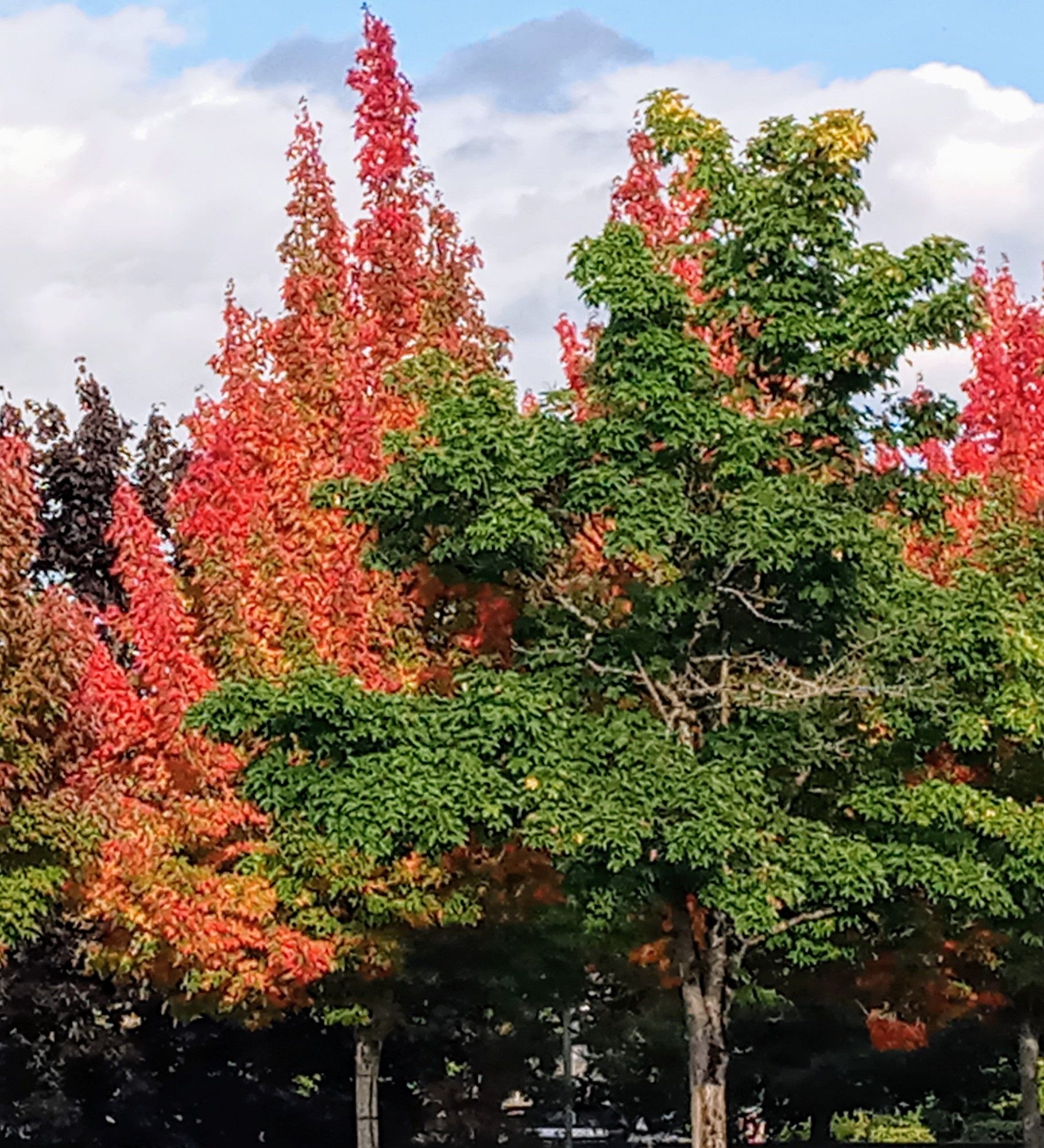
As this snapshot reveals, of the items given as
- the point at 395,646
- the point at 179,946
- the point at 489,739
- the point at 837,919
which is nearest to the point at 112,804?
the point at 179,946

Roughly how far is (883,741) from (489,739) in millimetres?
4809

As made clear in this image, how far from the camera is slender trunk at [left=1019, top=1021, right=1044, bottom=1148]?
2675 centimetres

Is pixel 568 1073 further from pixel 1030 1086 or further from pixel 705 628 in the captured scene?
pixel 705 628

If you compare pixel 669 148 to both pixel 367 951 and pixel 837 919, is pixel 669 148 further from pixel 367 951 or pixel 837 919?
pixel 367 951

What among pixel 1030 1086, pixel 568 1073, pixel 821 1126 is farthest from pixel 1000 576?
pixel 821 1126

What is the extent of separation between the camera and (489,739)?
18375 mm

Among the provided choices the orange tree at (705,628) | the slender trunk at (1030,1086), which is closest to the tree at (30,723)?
the orange tree at (705,628)

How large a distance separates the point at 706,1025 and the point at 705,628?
13.5 ft

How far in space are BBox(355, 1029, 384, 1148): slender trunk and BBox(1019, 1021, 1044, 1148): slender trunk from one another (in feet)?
29.5

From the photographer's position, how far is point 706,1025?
20.1 meters

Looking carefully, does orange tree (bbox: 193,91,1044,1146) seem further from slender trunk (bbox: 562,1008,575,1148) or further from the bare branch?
slender trunk (bbox: 562,1008,575,1148)

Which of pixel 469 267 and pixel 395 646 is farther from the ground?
pixel 469 267

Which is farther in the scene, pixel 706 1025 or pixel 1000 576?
pixel 1000 576

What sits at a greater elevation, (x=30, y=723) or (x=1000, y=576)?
(x=1000, y=576)
